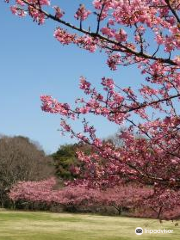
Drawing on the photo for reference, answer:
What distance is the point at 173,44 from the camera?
482cm

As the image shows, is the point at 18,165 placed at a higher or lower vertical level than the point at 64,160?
lower

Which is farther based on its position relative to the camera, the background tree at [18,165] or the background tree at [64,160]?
the background tree at [64,160]

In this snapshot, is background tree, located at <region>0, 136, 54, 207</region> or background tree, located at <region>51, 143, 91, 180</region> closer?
background tree, located at <region>0, 136, 54, 207</region>

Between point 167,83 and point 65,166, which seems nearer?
point 167,83

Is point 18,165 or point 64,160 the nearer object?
point 18,165

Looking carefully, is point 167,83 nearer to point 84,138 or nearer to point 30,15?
point 84,138

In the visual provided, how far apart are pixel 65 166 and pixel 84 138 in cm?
5063

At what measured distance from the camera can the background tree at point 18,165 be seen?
5144cm

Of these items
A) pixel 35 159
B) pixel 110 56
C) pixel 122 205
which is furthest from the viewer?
pixel 35 159

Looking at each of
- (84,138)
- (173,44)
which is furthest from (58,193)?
(173,44)

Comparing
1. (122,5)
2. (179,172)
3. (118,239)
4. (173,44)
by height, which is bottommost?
(118,239)

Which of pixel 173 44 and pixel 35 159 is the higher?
pixel 35 159

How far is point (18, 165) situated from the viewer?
52219 mm

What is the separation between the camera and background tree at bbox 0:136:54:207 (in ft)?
169
